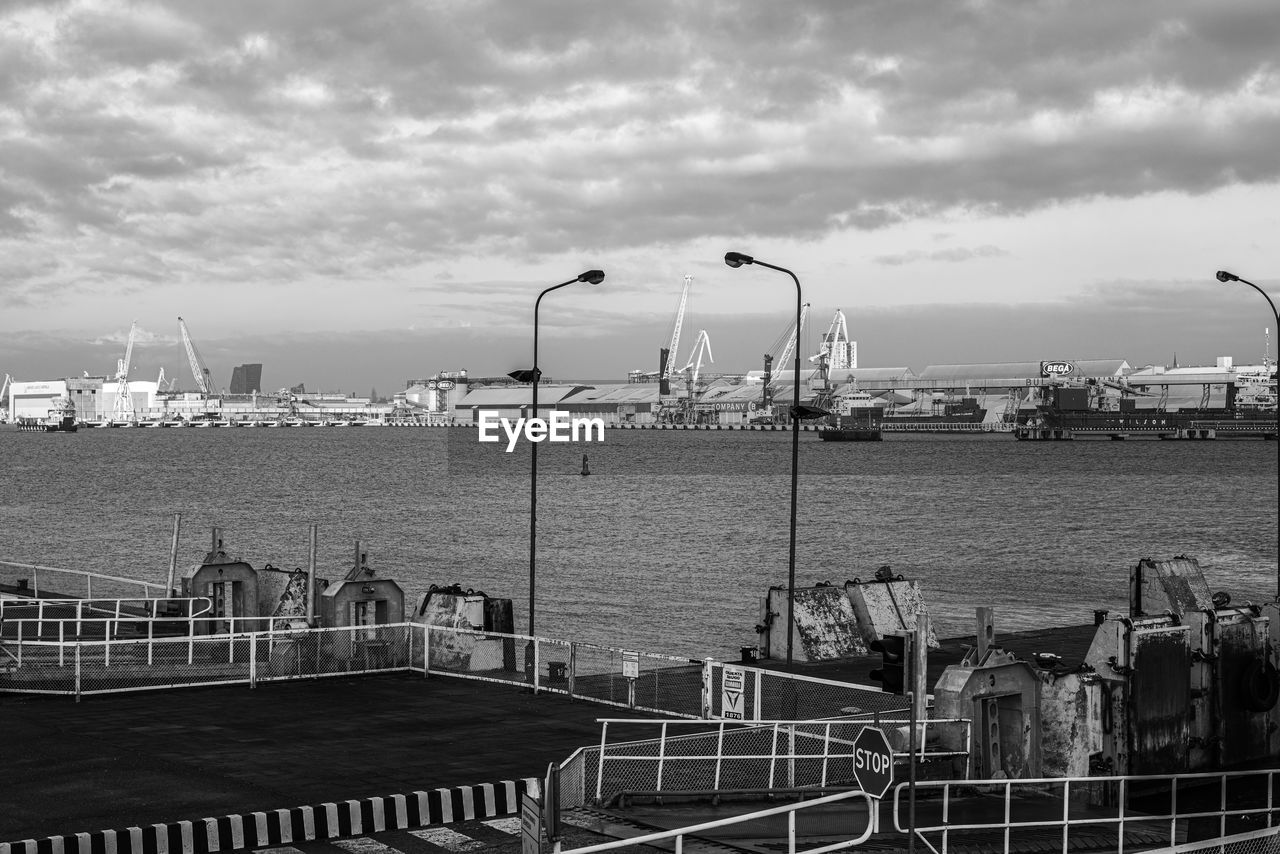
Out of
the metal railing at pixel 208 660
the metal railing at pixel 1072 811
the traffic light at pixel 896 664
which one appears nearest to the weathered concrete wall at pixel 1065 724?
the metal railing at pixel 1072 811

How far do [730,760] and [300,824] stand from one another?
651 centimetres

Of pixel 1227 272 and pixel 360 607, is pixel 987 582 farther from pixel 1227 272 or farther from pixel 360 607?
pixel 360 607

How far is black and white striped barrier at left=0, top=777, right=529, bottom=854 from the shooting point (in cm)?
1511

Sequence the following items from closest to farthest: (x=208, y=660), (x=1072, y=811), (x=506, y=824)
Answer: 1. (x=506, y=824)
2. (x=1072, y=811)
3. (x=208, y=660)

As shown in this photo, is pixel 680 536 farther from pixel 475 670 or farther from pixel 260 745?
pixel 260 745

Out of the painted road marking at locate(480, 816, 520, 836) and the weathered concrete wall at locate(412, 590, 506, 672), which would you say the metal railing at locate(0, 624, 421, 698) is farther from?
the painted road marking at locate(480, 816, 520, 836)

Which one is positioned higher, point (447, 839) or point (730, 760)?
point (730, 760)

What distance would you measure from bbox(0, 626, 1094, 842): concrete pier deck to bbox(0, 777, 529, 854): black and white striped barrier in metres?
1.07

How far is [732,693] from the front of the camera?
76.0ft

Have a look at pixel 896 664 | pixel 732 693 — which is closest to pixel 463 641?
pixel 732 693

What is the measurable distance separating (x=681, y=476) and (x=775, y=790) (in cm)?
Answer: 17581

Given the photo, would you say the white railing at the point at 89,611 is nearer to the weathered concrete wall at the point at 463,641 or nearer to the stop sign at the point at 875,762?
the weathered concrete wall at the point at 463,641

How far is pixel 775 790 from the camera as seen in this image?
18625mm

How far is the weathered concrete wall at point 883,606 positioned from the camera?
33688 millimetres
